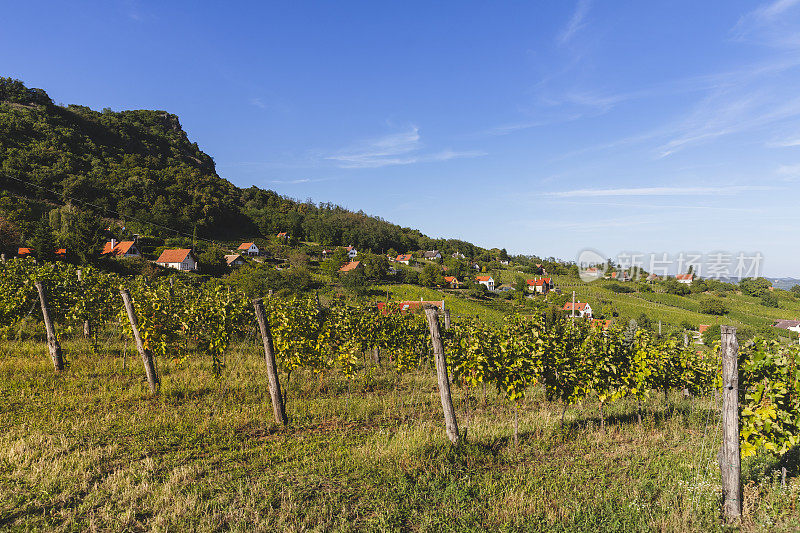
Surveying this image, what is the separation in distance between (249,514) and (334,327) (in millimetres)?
5946

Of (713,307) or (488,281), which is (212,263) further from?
(713,307)

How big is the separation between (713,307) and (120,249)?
88.5 metres

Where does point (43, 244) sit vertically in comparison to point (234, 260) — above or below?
above

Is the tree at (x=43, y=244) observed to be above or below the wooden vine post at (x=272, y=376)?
above

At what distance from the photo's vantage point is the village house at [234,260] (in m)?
59.0

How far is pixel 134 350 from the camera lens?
39.6 ft

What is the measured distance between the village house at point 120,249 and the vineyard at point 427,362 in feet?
127

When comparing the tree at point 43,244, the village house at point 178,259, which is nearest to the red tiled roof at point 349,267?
the village house at point 178,259

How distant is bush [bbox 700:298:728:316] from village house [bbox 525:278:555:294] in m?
24.7

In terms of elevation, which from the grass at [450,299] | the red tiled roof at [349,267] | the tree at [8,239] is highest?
the tree at [8,239]

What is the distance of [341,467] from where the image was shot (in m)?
5.16

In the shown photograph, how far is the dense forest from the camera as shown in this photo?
55.5m

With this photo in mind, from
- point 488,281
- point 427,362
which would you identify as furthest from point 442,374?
point 488,281

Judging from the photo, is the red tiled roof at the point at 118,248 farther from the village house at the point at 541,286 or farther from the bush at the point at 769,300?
the bush at the point at 769,300
